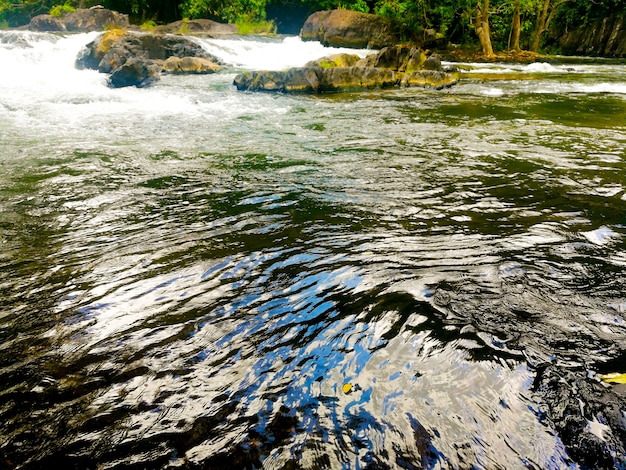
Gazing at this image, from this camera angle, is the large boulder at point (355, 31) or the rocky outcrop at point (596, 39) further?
the rocky outcrop at point (596, 39)

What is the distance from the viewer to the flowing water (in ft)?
5.22

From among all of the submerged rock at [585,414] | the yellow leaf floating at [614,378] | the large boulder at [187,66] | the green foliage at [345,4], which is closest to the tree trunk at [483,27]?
the green foliage at [345,4]

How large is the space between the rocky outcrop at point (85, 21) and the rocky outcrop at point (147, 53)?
14.0 metres

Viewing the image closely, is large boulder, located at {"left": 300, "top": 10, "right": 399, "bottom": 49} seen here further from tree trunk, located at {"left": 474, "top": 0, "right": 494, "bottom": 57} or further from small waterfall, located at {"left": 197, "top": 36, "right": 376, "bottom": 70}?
tree trunk, located at {"left": 474, "top": 0, "right": 494, "bottom": 57}

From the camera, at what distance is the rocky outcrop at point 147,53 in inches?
631

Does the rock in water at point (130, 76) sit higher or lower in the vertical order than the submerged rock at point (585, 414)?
higher

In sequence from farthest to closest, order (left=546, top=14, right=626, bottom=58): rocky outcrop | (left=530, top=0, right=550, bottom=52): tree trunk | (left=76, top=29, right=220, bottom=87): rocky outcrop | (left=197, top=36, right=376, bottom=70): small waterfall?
(left=546, top=14, right=626, bottom=58): rocky outcrop < (left=530, top=0, right=550, bottom=52): tree trunk < (left=197, top=36, right=376, bottom=70): small waterfall < (left=76, top=29, right=220, bottom=87): rocky outcrop

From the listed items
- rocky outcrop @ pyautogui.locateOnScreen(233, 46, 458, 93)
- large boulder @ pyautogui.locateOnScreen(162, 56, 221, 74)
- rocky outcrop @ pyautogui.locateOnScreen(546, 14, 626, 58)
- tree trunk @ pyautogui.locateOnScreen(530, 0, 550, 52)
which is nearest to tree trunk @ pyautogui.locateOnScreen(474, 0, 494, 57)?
tree trunk @ pyautogui.locateOnScreen(530, 0, 550, 52)

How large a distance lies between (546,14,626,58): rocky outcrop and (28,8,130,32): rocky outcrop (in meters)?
31.5

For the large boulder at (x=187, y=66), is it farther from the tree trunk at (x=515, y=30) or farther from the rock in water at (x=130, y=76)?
the tree trunk at (x=515, y=30)

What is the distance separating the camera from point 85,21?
29562mm

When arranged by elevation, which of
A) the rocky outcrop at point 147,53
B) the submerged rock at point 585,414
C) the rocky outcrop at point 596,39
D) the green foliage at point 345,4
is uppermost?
the green foliage at point 345,4


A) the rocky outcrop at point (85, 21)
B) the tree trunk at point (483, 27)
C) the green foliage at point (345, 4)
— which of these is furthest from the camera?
the rocky outcrop at point (85, 21)

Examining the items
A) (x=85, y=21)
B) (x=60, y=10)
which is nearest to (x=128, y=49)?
(x=85, y=21)
